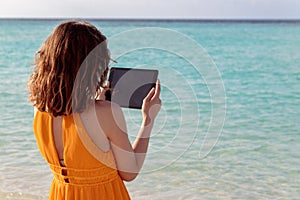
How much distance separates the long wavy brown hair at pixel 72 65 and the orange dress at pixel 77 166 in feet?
0.27

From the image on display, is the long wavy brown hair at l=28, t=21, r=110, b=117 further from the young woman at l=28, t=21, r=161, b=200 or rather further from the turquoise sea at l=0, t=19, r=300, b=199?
the turquoise sea at l=0, t=19, r=300, b=199

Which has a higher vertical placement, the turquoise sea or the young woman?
the young woman

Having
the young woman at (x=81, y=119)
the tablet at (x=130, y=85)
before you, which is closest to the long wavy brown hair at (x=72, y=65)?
the young woman at (x=81, y=119)

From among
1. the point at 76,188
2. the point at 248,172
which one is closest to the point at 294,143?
the point at 248,172

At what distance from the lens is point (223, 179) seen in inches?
205

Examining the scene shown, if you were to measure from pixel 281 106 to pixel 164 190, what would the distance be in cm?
474

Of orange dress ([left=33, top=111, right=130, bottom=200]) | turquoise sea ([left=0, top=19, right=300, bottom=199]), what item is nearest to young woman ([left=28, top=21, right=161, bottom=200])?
orange dress ([left=33, top=111, right=130, bottom=200])

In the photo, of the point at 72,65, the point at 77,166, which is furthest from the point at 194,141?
the point at 72,65

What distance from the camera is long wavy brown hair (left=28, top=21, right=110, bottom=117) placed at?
6.14 ft

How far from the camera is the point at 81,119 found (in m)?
1.96

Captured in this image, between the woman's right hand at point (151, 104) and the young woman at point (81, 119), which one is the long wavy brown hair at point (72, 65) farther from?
the woman's right hand at point (151, 104)

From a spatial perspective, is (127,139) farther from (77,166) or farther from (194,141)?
(194,141)

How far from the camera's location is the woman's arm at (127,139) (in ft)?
6.38

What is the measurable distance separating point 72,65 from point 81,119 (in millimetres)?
204
